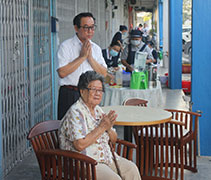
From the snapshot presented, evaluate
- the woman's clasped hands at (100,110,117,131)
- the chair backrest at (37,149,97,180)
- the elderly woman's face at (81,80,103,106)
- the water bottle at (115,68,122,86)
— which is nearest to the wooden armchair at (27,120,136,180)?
the chair backrest at (37,149,97,180)

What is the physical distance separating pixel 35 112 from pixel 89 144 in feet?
9.12

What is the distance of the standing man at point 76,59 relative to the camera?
4.07 m

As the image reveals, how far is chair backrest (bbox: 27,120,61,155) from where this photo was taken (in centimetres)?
317

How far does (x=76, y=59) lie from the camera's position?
408 centimetres

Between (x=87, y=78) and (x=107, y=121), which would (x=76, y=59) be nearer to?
(x=87, y=78)

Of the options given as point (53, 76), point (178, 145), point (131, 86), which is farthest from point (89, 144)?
point (53, 76)

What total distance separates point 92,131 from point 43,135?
1.52 feet

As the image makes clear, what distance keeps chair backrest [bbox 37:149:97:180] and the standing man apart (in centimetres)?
118

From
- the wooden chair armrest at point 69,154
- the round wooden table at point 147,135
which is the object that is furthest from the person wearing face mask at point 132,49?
the wooden chair armrest at point 69,154

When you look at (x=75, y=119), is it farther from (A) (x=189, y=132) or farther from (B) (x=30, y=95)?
(B) (x=30, y=95)

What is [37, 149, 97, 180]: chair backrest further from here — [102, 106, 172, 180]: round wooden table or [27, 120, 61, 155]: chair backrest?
[102, 106, 172, 180]: round wooden table

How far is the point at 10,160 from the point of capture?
473cm

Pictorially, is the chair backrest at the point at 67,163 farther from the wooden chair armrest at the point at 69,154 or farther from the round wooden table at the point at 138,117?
the round wooden table at the point at 138,117

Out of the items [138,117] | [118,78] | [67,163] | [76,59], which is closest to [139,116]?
[138,117]
